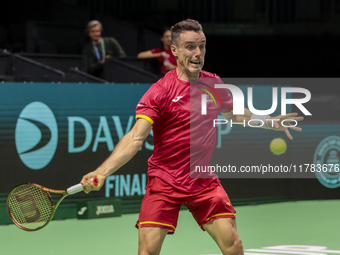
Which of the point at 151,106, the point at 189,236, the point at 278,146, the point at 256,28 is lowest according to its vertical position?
Result: the point at 189,236

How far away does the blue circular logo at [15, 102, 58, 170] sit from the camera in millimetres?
7633

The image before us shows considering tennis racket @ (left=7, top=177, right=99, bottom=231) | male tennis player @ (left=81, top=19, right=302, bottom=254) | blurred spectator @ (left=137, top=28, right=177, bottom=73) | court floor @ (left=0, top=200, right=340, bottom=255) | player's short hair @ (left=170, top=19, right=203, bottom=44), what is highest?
player's short hair @ (left=170, top=19, right=203, bottom=44)

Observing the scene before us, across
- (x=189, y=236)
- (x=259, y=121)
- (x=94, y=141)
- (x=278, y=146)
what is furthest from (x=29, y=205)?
(x=278, y=146)

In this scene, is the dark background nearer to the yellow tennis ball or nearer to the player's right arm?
the yellow tennis ball

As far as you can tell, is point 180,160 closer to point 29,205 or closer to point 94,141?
point 29,205

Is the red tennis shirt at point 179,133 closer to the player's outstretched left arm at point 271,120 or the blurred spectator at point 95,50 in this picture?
the player's outstretched left arm at point 271,120

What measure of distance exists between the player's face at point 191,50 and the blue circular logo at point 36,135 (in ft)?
13.7

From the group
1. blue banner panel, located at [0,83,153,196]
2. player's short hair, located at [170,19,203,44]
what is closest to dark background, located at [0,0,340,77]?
blue banner panel, located at [0,83,153,196]

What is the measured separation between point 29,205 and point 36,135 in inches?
133

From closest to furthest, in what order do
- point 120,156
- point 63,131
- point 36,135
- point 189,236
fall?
1. point 120,156
2. point 189,236
3. point 36,135
4. point 63,131

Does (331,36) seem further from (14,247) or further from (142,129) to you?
(142,129)

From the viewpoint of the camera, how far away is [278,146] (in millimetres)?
9312

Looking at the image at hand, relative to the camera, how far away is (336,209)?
8.90 meters

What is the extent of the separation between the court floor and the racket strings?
1.78 meters
